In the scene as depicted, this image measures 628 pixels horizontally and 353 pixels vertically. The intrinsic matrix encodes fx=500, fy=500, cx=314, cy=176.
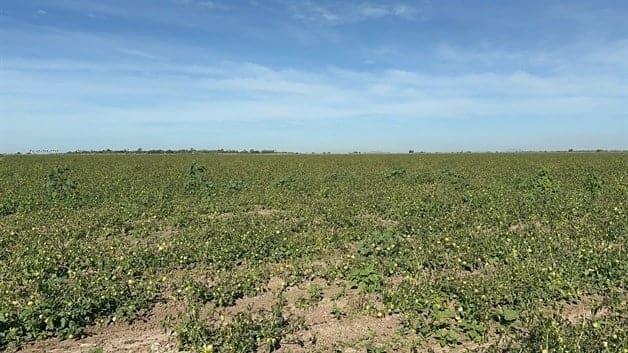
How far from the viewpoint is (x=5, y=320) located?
5.70 m

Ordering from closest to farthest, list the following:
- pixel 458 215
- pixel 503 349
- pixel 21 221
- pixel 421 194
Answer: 1. pixel 503 349
2. pixel 458 215
3. pixel 21 221
4. pixel 421 194

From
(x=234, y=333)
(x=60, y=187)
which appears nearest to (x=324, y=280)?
(x=234, y=333)

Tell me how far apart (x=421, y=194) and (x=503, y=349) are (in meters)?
10.0

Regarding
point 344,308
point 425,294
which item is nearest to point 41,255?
point 344,308

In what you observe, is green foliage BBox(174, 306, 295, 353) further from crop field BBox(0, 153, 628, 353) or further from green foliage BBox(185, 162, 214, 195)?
green foliage BBox(185, 162, 214, 195)

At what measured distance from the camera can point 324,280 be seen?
7.38 metres

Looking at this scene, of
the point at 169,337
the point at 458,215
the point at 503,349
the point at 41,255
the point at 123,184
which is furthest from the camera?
the point at 123,184

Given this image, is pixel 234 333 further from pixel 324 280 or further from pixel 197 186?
pixel 197 186

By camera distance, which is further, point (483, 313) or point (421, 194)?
point (421, 194)

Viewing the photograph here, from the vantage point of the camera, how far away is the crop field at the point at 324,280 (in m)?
5.43

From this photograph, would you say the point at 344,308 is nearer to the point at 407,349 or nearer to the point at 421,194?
the point at 407,349

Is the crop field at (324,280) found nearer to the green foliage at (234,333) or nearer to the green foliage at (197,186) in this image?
the green foliage at (234,333)

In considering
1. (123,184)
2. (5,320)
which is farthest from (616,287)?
(123,184)

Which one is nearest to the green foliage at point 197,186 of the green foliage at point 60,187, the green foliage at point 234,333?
the green foliage at point 60,187
